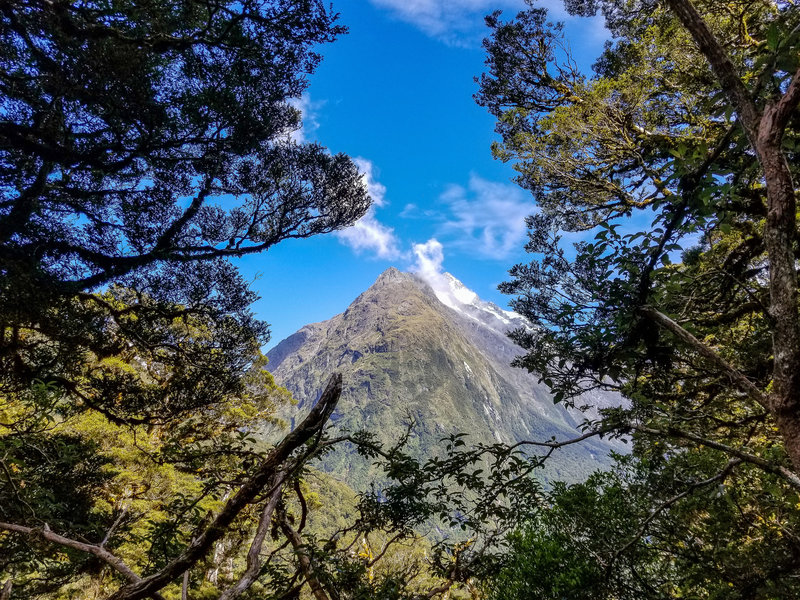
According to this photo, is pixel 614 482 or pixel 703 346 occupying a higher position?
pixel 703 346

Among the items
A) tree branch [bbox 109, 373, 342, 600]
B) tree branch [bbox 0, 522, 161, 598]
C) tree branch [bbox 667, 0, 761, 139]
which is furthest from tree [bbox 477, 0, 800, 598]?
tree branch [bbox 0, 522, 161, 598]

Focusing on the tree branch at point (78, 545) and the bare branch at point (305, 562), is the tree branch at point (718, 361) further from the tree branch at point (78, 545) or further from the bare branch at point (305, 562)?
the tree branch at point (78, 545)

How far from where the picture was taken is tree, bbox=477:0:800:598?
1.93 meters

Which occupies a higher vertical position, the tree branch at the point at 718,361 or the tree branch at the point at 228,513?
the tree branch at the point at 718,361

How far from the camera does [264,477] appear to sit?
5.54ft

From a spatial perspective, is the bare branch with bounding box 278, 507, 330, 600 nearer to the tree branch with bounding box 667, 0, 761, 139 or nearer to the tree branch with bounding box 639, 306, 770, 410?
the tree branch with bounding box 639, 306, 770, 410

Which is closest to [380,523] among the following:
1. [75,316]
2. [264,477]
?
[264,477]

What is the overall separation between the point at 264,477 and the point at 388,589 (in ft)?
10.5

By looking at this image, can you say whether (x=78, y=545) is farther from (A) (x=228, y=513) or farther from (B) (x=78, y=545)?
(A) (x=228, y=513)

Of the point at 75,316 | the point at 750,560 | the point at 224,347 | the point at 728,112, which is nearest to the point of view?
the point at 728,112

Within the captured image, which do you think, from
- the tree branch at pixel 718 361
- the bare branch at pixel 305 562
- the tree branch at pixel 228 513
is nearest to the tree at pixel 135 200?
the bare branch at pixel 305 562

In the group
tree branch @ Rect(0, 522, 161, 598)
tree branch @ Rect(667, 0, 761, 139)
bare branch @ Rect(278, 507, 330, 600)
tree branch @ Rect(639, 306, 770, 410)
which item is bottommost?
bare branch @ Rect(278, 507, 330, 600)

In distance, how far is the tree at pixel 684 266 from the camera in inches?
76.0

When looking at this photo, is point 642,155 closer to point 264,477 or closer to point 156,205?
point 264,477
